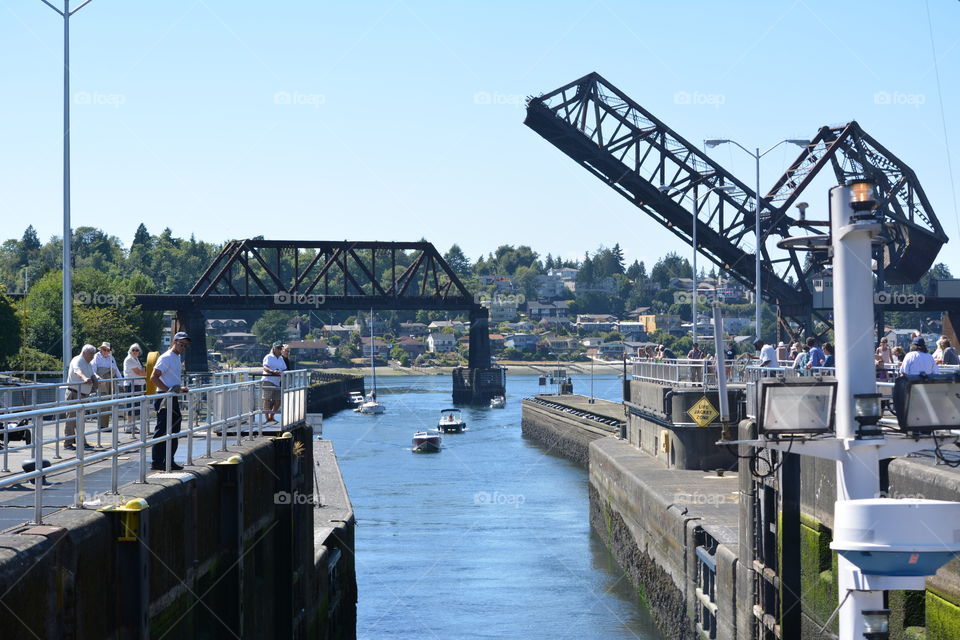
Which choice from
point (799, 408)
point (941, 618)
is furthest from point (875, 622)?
point (941, 618)

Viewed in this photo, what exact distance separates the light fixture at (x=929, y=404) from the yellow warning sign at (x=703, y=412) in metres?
21.9

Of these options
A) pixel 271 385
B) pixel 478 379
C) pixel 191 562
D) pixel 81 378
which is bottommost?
pixel 478 379

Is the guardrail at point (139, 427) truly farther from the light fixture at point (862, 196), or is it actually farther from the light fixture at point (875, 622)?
the light fixture at point (862, 196)

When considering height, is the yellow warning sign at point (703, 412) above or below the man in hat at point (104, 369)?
below

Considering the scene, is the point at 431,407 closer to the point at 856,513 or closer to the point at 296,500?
the point at 296,500

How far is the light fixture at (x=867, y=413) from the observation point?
8.77 m

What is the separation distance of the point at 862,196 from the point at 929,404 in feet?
5.25

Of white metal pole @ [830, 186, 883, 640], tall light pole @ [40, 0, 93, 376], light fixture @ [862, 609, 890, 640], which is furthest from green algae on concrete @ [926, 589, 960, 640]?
tall light pole @ [40, 0, 93, 376]

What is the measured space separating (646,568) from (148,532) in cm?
2092

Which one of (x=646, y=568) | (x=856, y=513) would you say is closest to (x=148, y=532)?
(x=856, y=513)

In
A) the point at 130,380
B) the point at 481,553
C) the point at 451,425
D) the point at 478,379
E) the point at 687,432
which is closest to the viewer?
the point at 130,380

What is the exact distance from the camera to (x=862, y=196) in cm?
896

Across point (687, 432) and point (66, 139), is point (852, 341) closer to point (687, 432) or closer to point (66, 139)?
point (687, 432)

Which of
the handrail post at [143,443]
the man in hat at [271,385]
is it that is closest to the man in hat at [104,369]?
the man in hat at [271,385]
